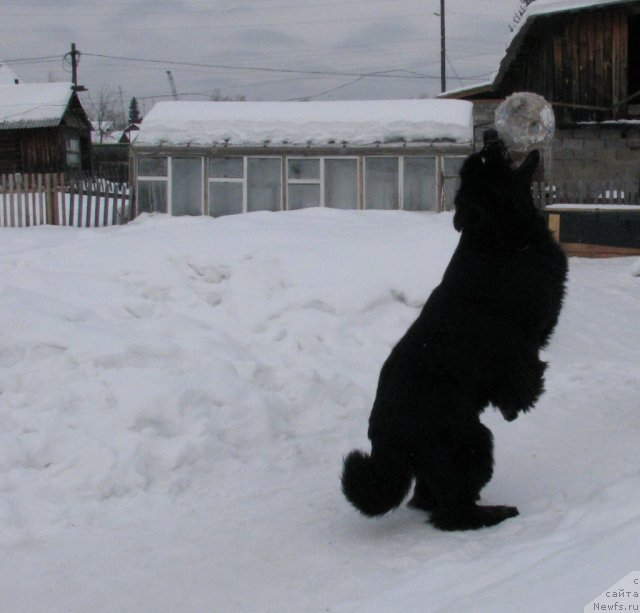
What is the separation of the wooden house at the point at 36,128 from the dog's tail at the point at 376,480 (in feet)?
121

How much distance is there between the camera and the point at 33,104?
38.4 metres

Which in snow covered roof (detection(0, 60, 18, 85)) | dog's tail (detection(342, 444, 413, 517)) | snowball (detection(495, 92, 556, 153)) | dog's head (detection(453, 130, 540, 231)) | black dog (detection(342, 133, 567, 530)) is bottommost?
dog's tail (detection(342, 444, 413, 517))

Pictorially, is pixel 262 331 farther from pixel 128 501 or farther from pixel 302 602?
→ pixel 302 602

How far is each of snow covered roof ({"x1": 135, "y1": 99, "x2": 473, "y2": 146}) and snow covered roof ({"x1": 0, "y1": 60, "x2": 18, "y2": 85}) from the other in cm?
2861

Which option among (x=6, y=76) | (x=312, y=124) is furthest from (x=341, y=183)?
(x=6, y=76)

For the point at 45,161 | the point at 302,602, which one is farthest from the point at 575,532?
the point at 45,161

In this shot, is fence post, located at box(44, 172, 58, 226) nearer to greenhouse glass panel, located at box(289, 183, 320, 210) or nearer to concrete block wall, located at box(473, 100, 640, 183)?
greenhouse glass panel, located at box(289, 183, 320, 210)

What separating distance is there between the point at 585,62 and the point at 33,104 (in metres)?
27.3

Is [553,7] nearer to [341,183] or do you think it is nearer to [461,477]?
[341,183]

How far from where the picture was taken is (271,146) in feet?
66.4

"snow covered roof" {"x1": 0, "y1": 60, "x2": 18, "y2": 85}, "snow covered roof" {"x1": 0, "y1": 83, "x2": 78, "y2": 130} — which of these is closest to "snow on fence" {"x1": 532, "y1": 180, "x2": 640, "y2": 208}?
"snow covered roof" {"x1": 0, "y1": 83, "x2": 78, "y2": 130}

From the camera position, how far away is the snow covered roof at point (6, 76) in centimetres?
4578

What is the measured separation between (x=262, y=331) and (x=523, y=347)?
345 centimetres

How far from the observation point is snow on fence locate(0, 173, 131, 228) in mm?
20047
